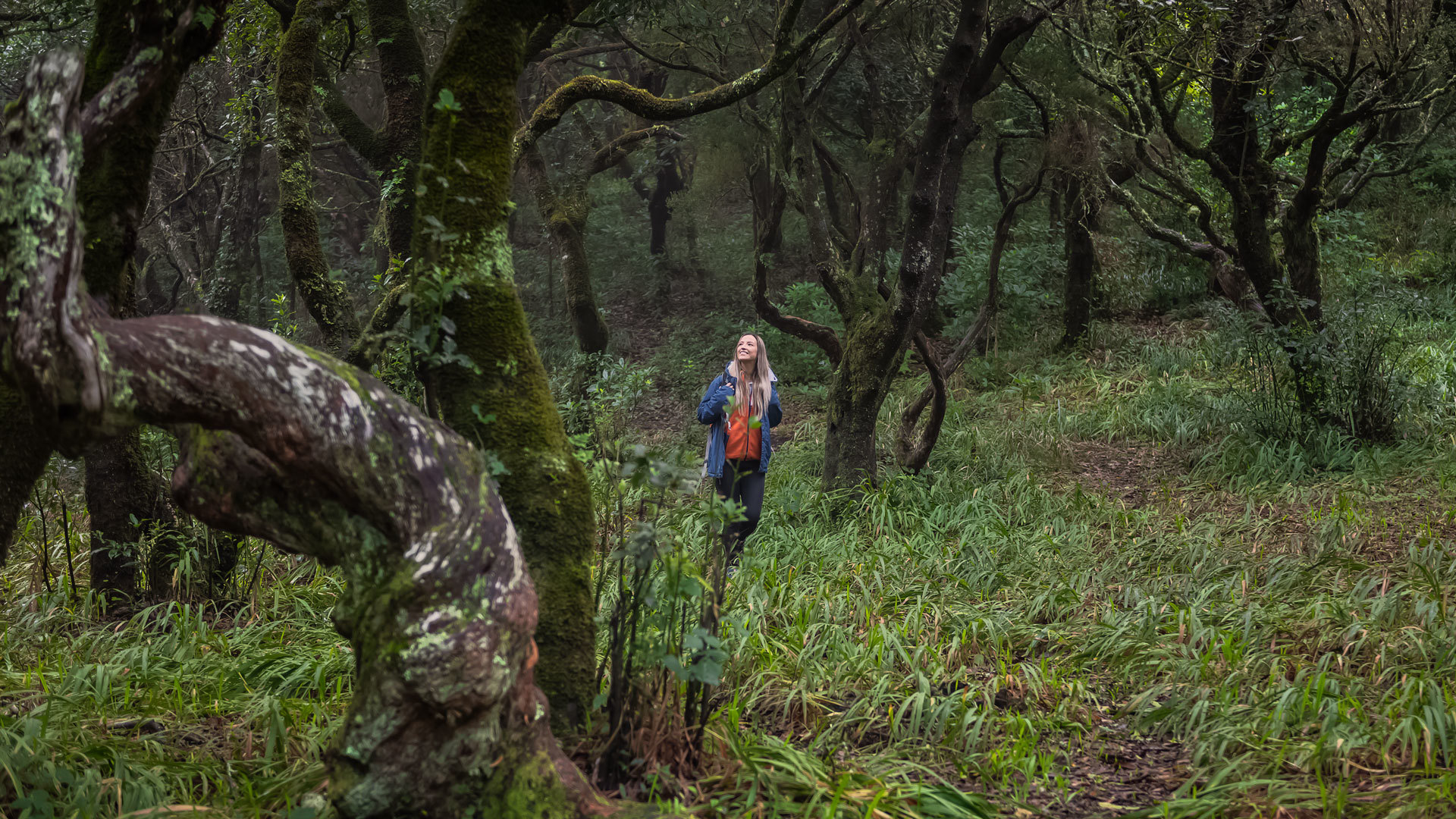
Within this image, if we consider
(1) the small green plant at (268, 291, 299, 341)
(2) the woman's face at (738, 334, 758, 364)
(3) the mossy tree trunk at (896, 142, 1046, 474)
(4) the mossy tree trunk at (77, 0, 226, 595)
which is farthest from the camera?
(3) the mossy tree trunk at (896, 142, 1046, 474)

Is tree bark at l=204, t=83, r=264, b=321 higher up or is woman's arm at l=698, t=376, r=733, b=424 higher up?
tree bark at l=204, t=83, r=264, b=321

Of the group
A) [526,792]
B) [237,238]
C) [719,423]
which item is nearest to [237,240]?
[237,238]

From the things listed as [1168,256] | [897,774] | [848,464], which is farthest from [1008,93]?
[897,774]

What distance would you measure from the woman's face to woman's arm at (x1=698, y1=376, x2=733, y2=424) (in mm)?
220

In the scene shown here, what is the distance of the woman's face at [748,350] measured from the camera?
6215 millimetres

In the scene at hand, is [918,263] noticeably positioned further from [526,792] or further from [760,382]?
[526,792]

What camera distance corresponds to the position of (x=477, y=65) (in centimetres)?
284

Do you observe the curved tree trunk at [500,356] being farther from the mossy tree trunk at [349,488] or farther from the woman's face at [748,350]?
the woman's face at [748,350]

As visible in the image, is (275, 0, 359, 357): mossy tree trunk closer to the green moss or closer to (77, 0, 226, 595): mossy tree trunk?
(77, 0, 226, 595): mossy tree trunk

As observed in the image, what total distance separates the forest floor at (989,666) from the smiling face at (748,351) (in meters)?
1.32

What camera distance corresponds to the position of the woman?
6039 millimetres

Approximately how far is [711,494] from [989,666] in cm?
197

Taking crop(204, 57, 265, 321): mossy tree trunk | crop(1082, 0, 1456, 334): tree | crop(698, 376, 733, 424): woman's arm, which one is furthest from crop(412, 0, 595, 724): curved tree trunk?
crop(204, 57, 265, 321): mossy tree trunk

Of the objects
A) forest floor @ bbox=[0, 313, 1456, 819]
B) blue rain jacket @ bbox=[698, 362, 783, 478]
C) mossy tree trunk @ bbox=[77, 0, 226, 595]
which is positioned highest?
mossy tree trunk @ bbox=[77, 0, 226, 595]
